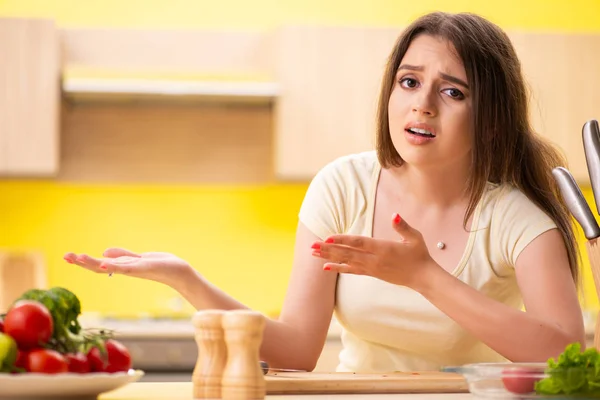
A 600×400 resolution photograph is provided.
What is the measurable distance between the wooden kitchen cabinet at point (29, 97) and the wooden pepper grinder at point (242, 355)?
8.73ft

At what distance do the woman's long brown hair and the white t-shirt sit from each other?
4cm

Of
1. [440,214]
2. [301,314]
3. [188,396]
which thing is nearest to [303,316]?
[301,314]

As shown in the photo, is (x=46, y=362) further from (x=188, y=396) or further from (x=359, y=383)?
(x=359, y=383)

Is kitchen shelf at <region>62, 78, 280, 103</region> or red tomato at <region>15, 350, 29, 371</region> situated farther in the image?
kitchen shelf at <region>62, 78, 280, 103</region>

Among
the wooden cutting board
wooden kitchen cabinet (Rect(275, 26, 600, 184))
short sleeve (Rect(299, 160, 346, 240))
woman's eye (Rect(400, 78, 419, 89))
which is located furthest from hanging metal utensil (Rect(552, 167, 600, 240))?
wooden kitchen cabinet (Rect(275, 26, 600, 184))

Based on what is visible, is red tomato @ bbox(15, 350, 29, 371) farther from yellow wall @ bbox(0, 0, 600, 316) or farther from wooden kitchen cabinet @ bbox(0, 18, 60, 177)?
yellow wall @ bbox(0, 0, 600, 316)

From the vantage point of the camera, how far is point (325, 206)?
196 cm

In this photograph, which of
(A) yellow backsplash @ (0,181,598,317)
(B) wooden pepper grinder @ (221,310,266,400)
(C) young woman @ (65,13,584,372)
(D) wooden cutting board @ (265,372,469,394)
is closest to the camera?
(B) wooden pepper grinder @ (221,310,266,400)

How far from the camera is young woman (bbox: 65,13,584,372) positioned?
183 cm

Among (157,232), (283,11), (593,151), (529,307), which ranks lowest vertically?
(157,232)

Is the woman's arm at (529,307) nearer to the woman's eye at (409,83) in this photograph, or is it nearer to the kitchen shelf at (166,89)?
the woman's eye at (409,83)

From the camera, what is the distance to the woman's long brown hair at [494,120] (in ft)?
6.11

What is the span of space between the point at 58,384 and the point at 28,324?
8 cm

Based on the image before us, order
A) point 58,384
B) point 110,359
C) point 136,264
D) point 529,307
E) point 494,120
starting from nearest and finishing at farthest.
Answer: point 58,384 → point 110,359 → point 136,264 → point 529,307 → point 494,120
